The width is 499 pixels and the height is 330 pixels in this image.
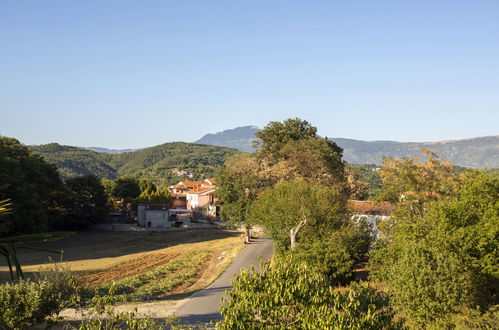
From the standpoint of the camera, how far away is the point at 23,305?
46.5 ft

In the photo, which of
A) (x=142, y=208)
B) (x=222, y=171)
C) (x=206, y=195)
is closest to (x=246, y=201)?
(x=222, y=171)

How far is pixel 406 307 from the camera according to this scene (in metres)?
17.0

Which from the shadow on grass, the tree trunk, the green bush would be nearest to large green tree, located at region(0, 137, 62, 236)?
the shadow on grass

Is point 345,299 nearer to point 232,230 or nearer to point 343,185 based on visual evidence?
point 343,185

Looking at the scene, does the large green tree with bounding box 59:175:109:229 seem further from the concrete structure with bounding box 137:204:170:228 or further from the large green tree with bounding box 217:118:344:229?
the large green tree with bounding box 217:118:344:229

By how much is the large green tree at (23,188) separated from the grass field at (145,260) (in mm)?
3883

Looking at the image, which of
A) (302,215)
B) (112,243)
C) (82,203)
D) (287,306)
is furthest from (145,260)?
(287,306)

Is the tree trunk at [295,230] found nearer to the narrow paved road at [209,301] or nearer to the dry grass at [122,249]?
the narrow paved road at [209,301]

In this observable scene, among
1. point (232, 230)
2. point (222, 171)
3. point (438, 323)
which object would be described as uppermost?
point (222, 171)

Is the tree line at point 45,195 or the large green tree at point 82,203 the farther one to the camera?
the large green tree at point 82,203

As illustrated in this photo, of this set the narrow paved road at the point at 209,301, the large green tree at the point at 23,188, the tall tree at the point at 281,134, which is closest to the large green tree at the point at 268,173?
the tall tree at the point at 281,134

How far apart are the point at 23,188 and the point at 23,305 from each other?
4394 centimetres

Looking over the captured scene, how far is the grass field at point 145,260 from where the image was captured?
→ 99.7 ft

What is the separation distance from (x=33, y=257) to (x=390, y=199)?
1551 inches
